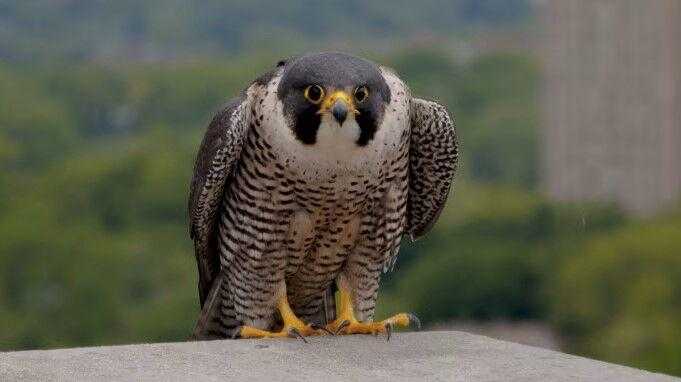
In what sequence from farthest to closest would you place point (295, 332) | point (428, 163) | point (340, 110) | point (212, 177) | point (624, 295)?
point (624, 295)
point (428, 163)
point (212, 177)
point (295, 332)
point (340, 110)

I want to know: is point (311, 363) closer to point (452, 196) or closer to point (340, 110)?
point (340, 110)

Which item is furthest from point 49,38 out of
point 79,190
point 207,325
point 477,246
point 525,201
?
point 207,325

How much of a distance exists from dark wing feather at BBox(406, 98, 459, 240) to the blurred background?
34.3m

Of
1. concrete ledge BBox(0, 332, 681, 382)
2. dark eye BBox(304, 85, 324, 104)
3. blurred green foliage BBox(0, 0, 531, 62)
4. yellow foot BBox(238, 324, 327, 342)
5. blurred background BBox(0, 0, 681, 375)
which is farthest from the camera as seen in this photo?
blurred green foliage BBox(0, 0, 531, 62)

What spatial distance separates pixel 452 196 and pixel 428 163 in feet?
116

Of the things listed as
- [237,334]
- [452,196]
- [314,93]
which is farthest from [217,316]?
[452,196]

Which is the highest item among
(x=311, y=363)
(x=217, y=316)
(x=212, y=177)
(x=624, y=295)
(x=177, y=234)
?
(x=212, y=177)

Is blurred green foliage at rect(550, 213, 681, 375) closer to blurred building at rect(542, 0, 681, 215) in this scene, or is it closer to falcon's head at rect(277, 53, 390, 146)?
blurred building at rect(542, 0, 681, 215)

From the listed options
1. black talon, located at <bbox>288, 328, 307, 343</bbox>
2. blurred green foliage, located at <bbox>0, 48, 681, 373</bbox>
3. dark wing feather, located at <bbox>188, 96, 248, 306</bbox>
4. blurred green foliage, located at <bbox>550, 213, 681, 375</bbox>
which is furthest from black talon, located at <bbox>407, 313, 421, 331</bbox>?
blurred green foliage, located at <bbox>550, 213, 681, 375</bbox>

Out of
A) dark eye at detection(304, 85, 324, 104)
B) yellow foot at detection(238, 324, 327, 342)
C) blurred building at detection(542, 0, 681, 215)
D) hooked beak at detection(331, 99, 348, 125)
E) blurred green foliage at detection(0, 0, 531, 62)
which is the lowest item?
blurred building at detection(542, 0, 681, 215)

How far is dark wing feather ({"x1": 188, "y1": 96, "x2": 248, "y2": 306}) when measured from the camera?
19.0 ft

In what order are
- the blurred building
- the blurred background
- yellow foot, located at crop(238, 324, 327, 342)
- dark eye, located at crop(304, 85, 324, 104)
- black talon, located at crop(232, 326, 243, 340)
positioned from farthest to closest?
1. the blurred building
2. the blurred background
3. black talon, located at crop(232, 326, 243, 340)
4. yellow foot, located at crop(238, 324, 327, 342)
5. dark eye, located at crop(304, 85, 324, 104)

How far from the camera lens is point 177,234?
53469 mm

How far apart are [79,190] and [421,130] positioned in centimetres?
5484
